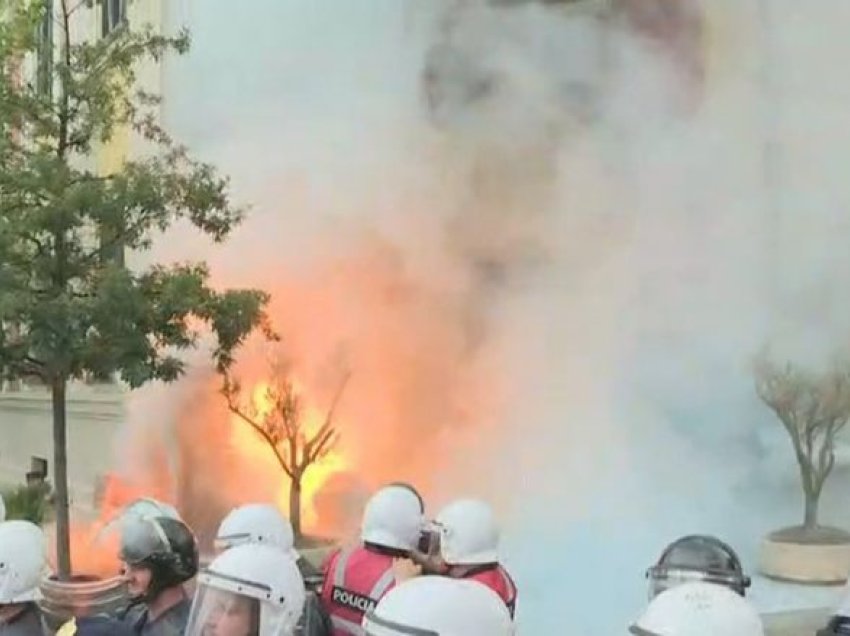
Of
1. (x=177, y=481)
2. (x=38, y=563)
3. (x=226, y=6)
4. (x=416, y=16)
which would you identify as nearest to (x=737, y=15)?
(x=416, y=16)

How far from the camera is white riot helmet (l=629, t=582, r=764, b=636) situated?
2.25m

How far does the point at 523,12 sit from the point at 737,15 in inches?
80.7

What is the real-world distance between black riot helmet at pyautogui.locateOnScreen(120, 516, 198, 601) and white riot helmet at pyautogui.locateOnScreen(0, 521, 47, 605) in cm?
32

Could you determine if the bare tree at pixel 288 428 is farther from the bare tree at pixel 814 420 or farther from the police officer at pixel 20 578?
the police officer at pixel 20 578

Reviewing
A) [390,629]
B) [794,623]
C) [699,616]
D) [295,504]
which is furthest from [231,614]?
[295,504]

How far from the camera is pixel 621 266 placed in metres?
10.6

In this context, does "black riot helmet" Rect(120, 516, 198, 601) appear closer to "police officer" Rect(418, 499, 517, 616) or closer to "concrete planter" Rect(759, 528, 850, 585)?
"police officer" Rect(418, 499, 517, 616)

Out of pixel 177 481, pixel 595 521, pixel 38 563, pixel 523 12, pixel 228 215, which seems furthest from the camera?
pixel 177 481

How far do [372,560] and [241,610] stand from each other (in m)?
1.61

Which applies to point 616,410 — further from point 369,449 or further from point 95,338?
point 95,338

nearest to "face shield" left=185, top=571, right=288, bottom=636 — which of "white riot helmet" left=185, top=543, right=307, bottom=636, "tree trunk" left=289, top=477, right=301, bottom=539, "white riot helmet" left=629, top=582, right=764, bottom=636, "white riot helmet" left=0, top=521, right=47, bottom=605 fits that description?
"white riot helmet" left=185, top=543, right=307, bottom=636

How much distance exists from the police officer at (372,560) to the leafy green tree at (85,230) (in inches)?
131

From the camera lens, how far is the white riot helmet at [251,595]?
9.34 feet

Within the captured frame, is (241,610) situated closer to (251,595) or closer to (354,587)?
(251,595)
